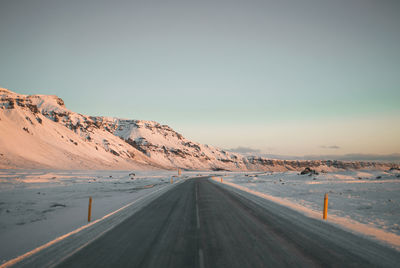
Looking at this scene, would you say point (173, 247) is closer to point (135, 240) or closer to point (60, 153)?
point (135, 240)

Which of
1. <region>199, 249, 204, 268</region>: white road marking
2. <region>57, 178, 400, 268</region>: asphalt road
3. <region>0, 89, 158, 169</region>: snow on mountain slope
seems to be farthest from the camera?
<region>0, 89, 158, 169</region>: snow on mountain slope

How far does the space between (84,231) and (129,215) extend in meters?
3.07

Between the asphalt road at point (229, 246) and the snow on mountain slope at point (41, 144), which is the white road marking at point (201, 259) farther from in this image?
the snow on mountain slope at point (41, 144)

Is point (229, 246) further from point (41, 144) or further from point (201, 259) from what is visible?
point (41, 144)

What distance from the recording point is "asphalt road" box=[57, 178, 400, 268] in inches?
222

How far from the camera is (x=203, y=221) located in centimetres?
1004

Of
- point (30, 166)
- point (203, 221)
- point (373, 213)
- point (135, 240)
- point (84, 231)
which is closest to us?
point (135, 240)

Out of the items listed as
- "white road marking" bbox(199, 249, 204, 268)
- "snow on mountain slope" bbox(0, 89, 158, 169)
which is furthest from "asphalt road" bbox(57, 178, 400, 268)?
"snow on mountain slope" bbox(0, 89, 158, 169)

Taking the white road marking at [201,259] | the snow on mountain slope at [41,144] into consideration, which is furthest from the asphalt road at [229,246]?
the snow on mountain slope at [41,144]

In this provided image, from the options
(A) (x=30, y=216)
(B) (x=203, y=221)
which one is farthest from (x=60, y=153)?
(B) (x=203, y=221)

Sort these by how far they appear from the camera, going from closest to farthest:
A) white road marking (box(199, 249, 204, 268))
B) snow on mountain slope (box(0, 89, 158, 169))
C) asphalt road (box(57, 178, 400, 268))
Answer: white road marking (box(199, 249, 204, 268)) < asphalt road (box(57, 178, 400, 268)) < snow on mountain slope (box(0, 89, 158, 169))

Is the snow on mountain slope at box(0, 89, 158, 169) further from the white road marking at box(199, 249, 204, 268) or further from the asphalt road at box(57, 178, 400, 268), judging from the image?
the white road marking at box(199, 249, 204, 268)

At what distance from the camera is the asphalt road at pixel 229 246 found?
563cm

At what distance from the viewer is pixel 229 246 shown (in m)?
6.74
